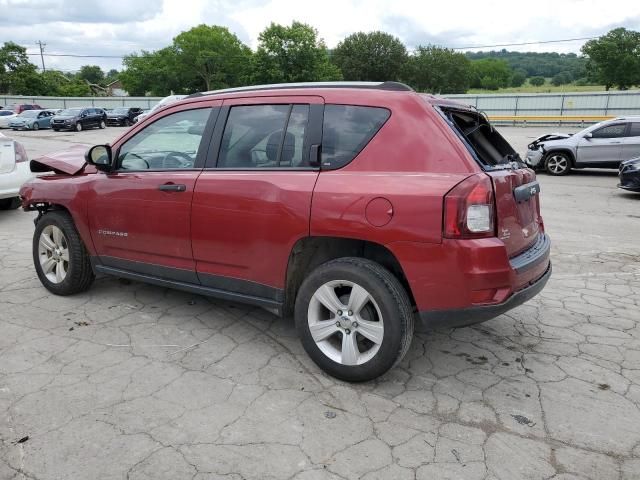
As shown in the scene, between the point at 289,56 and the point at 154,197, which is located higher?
the point at 289,56

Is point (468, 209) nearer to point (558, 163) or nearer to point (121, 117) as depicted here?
point (558, 163)

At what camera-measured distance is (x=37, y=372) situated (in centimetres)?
330

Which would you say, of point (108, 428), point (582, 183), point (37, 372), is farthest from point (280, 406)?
point (582, 183)

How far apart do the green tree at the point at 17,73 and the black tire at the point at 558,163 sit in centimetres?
7273

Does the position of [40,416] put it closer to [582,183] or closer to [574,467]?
[574,467]

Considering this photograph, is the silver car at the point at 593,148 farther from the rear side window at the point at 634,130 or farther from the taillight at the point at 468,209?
the taillight at the point at 468,209

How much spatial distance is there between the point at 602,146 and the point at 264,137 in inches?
488

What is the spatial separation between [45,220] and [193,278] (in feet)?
5.76

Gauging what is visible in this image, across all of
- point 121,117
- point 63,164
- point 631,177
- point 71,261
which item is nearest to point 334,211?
point 71,261

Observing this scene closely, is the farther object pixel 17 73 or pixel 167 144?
pixel 17 73

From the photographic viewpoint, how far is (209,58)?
7994 cm

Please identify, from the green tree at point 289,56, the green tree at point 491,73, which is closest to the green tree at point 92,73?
the green tree at point 289,56

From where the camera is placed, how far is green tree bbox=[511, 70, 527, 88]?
102m

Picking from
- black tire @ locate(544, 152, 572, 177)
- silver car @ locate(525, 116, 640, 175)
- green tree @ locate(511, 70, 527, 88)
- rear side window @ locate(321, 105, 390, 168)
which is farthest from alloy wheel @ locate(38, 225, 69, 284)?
green tree @ locate(511, 70, 527, 88)
